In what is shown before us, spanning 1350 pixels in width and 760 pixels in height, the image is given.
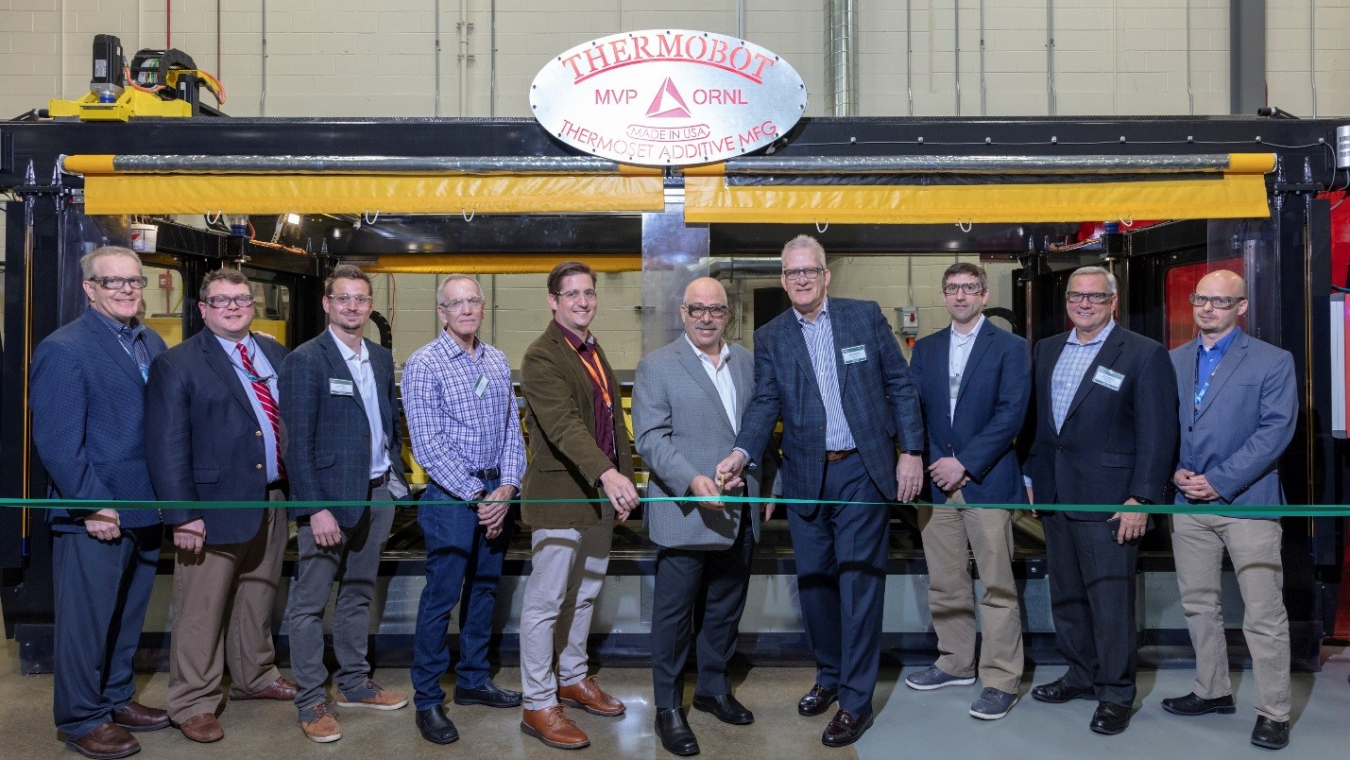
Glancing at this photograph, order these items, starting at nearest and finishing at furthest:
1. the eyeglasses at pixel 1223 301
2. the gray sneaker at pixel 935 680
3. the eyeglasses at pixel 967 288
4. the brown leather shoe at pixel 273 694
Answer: the eyeglasses at pixel 1223 301 → the eyeglasses at pixel 967 288 → the brown leather shoe at pixel 273 694 → the gray sneaker at pixel 935 680

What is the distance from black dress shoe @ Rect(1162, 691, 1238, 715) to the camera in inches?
149

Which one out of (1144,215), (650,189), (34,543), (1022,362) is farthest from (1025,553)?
(34,543)

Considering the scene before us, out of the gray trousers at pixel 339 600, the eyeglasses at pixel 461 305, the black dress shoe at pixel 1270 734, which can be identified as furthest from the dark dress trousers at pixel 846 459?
the gray trousers at pixel 339 600

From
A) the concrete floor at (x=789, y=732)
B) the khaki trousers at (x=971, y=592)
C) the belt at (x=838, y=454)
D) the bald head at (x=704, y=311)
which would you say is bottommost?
the concrete floor at (x=789, y=732)

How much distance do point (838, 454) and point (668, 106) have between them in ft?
5.24

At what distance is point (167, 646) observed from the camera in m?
4.39

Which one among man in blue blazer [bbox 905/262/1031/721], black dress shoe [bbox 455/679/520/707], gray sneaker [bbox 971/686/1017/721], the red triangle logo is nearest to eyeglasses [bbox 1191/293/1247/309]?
man in blue blazer [bbox 905/262/1031/721]

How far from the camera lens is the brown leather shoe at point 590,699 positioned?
377cm

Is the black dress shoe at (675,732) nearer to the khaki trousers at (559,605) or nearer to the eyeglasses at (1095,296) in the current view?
the khaki trousers at (559,605)

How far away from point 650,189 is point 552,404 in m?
1.13

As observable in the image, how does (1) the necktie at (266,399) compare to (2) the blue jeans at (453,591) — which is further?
(1) the necktie at (266,399)

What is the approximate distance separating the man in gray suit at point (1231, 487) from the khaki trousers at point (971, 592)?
609 millimetres

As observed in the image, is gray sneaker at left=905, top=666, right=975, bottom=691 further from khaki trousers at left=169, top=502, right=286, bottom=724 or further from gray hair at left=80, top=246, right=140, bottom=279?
gray hair at left=80, top=246, right=140, bottom=279

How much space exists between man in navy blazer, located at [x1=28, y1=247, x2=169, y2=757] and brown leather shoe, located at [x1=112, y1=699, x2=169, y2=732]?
6cm
